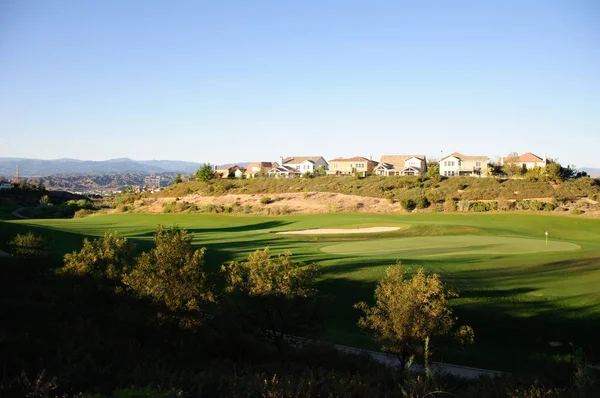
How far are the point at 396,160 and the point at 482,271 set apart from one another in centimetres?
8782

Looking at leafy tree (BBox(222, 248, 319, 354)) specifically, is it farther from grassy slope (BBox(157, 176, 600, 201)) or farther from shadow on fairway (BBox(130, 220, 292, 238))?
grassy slope (BBox(157, 176, 600, 201))

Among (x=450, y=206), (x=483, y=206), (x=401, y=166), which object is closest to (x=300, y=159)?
(x=401, y=166)

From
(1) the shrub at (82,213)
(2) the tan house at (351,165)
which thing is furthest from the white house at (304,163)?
(1) the shrub at (82,213)

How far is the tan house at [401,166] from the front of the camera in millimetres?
104062

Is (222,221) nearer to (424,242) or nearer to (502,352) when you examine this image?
(424,242)

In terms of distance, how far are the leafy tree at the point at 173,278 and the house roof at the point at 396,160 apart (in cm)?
9452

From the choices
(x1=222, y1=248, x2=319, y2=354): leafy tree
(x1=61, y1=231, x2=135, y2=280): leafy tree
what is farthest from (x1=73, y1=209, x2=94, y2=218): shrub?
(x1=222, y1=248, x2=319, y2=354): leafy tree

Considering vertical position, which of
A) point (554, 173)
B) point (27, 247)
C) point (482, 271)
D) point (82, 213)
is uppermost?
point (554, 173)

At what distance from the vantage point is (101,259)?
2164 centimetres

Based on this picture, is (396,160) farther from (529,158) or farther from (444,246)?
(444,246)

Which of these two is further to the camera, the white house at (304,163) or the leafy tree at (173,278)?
the white house at (304,163)

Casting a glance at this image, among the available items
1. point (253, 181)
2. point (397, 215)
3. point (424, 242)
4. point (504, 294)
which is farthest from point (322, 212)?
point (504, 294)

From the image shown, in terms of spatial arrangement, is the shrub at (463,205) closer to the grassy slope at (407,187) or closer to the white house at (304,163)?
the grassy slope at (407,187)

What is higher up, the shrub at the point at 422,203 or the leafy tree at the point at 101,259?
the shrub at the point at 422,203
